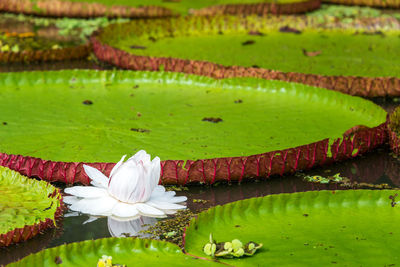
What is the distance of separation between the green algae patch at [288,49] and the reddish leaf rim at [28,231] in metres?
2.15

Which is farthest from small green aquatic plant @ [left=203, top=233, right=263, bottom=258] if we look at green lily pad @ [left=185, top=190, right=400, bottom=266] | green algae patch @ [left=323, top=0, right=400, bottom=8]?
green algae patch @ [left=323, top=0, right=400, bottom=8]

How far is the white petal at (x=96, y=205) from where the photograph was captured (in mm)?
2297

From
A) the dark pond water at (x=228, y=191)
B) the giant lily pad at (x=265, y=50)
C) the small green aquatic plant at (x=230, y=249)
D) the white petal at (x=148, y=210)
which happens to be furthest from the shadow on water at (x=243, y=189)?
the giant lily pad at (x=265, y=50)

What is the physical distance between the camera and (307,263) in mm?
1942

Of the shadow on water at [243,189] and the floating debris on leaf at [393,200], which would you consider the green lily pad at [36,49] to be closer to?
the shadow on water at [243,189]

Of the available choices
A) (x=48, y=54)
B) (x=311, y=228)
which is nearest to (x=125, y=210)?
(x=311, y=228)

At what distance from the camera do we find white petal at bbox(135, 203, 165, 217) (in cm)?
228

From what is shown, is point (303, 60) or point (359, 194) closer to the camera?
point (359, 194)

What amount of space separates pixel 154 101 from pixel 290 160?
1.00m

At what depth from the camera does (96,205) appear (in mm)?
2316

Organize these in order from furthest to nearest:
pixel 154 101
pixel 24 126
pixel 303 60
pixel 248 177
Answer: pixel 303 60 < pixel 154 101 < pixel 24 126 < pixel 248 177

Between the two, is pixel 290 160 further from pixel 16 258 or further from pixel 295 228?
pixel 16 258

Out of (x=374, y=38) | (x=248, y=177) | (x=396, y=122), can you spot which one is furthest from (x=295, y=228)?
(x=374, y=38)

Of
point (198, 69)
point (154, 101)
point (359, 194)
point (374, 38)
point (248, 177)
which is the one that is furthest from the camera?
point (374, 38)
